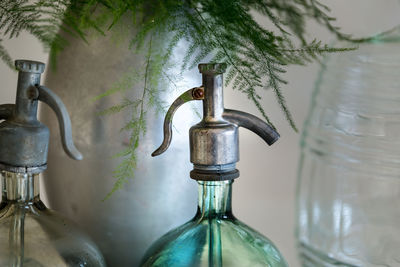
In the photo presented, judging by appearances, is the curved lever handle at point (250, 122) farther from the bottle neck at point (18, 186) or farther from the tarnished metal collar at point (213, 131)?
the bottle neck at point (18, 186)

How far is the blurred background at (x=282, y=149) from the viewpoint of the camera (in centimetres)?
50

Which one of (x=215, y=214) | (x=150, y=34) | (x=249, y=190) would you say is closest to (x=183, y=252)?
(x=215, y=214)

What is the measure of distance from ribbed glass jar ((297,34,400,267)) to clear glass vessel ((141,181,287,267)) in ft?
0.49

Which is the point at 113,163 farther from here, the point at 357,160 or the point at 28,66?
the point at 357,160

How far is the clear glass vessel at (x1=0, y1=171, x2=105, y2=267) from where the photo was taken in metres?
0.28

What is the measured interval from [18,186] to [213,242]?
12 centimetres

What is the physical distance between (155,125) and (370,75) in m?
0.21

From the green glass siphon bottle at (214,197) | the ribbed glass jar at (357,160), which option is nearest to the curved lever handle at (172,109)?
the green glass siphon bottle at (214,197)

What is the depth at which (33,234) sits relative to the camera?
0.29 metres

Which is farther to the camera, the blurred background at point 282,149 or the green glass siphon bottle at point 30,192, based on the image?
the blurred background at point 282,149

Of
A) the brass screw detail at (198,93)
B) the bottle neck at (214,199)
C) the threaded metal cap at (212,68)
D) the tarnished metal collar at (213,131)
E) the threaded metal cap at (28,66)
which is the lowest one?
the bottle neck at (214,199)

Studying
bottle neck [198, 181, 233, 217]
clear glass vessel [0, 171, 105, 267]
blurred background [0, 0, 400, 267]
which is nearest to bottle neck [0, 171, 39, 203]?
clear glass vessel [0, 171, 105, 267]

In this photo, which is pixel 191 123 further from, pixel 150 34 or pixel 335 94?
pixel 335 94

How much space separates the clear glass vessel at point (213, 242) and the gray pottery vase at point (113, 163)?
0.02 metres
